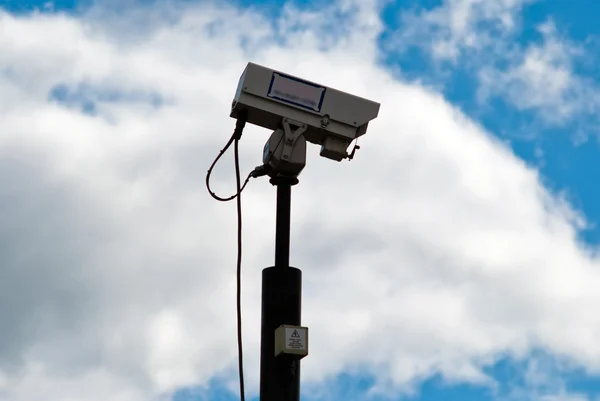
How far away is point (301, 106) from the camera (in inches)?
218

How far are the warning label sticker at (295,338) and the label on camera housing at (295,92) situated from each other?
1570 mm

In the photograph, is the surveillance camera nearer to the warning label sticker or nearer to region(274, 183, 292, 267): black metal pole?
region(274, 183, 292, 267): black metal pole

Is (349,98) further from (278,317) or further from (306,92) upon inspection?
(278,317)

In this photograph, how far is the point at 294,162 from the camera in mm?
5391

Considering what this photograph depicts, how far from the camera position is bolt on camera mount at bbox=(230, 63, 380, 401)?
4.89 metres

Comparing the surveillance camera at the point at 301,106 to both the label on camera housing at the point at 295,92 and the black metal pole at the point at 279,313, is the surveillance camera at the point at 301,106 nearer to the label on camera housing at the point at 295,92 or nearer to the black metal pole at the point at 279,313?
the label on camera housing at the point at 295,92

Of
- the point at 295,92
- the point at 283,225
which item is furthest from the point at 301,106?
the point at 283,225

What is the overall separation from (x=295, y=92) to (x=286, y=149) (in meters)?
0.42

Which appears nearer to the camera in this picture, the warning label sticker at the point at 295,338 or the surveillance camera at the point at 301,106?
the warning label sticker at the point at 295,338

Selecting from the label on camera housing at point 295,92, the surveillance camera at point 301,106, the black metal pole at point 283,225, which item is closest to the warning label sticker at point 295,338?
the black metal pole at point 283,225

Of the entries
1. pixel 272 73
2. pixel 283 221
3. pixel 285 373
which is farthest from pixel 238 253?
pixel 272 73

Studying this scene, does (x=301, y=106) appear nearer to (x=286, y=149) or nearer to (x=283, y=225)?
(x=286, y=149)

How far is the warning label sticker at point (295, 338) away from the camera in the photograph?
15.8 ft

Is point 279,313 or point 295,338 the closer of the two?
point 295,338
